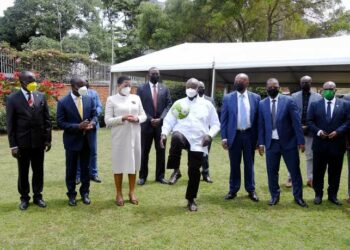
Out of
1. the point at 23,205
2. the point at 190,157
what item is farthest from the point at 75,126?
the point at 190,157

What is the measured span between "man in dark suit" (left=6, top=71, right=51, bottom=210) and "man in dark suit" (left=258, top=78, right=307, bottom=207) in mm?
3007

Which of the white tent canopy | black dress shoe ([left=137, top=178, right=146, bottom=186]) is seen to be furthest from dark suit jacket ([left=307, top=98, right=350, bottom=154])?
the white tent canopy

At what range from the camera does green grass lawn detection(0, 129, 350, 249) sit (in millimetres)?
3963

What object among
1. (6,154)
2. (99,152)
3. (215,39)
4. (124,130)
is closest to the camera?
(124,130)

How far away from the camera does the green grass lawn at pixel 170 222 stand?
3.96 metres

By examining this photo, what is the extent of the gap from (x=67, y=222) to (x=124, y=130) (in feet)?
4.53

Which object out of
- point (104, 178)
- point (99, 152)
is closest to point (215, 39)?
point (99, 152)

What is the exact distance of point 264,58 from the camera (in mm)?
10797

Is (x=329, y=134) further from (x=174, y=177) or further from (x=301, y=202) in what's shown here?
(x=174, y=177)

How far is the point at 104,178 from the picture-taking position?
22.4ft

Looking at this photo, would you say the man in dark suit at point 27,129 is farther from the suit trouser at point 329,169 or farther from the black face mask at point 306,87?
the black face mask at point 306,87

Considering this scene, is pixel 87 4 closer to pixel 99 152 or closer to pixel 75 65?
pixel 75 65

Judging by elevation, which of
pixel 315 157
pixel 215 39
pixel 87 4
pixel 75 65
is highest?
pixel 87 4

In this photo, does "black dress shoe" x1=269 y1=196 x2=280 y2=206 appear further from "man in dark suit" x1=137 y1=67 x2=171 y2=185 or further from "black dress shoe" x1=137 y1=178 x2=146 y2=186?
"black dress shoe" x1=137 y1=178 x2=146 y2=186
